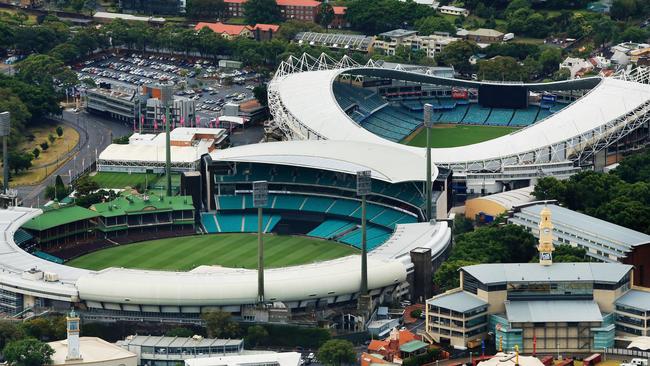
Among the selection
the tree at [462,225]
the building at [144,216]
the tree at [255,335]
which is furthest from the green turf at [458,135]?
the tree at [255,335]

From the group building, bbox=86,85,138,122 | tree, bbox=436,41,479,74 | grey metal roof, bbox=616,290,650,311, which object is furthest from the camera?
tree, bbox=436,41,479,74

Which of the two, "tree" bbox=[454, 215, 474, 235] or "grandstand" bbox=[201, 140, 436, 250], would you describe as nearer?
"tree" bbox=[454, 215, 474, 235]

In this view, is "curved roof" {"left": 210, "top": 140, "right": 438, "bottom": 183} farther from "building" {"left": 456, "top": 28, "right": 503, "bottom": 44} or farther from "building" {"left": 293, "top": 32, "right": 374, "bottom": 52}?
"building" {"left": 456, "top": 28, "right": 503, "bottom": 44}

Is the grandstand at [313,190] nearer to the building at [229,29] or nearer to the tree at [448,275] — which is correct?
the tree at [448,275]

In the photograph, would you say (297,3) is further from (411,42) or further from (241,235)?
(241,235)

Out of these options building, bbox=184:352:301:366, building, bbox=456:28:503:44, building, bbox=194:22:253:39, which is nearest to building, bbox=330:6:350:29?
building, bbox=194:22:253:39

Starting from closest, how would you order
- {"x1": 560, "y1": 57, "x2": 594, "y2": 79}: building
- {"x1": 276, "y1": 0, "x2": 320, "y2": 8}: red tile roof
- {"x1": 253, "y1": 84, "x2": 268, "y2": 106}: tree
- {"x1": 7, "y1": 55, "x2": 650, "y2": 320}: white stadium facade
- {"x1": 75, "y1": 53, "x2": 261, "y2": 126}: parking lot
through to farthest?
{"x1": 7, "y1": 55, "x2": 650, "y2": 320}: white stadium facade
{"x1": 253, "y1": 84, "x2": 268, "y2": 106}: tree
{"x1": 75, "y1": 53, "x2": 261, "y2": 126}: parking lot
{"x1": 560, "y1": 57, "x2": 594, "y2": 79}: building
{"x1": 276, "y1": 0, "x2": 320, "y2": 8}: red tile roof

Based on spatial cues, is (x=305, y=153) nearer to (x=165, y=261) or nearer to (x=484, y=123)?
(x=165, y=261)

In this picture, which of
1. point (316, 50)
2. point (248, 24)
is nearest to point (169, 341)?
point (316, 50)
